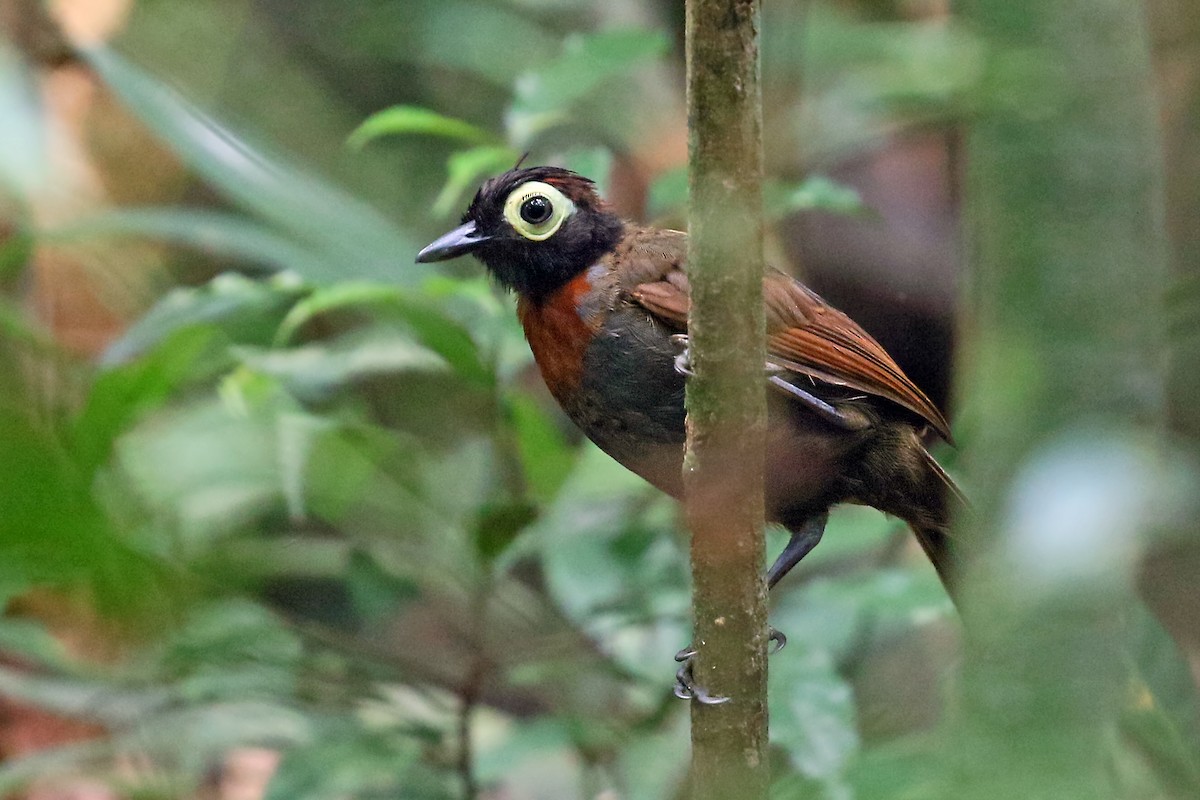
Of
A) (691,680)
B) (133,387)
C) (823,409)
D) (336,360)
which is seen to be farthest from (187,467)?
(336,360)

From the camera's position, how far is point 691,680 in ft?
6.41

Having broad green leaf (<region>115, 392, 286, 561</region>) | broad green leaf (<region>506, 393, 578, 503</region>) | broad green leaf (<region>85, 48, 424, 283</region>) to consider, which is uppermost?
broad green leaf (<region>85, 48, 424, 283</region>)

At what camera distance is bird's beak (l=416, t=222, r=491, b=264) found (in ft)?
8.12

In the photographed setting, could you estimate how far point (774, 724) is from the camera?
7.64ft

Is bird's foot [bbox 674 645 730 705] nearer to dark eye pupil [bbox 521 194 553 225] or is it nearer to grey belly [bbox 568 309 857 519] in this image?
grey belly [bbox 568 309 857 519]

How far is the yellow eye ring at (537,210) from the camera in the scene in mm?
2488

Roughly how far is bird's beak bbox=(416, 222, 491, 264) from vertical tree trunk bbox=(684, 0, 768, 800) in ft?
3.11

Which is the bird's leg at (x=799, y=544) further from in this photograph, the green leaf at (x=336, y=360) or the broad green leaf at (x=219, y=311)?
the broad green leaf at (x=219, y=311)

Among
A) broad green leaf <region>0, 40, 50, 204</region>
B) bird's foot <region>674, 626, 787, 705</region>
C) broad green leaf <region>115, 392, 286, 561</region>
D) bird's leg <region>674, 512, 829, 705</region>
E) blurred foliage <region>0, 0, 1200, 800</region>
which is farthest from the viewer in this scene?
bird's leg <region>674, 512, 829, 705</region>

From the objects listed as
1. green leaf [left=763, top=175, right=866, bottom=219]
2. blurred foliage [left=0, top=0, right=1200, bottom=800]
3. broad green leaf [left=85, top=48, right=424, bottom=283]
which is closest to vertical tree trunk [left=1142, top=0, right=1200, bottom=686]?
blurred foliage [left=0, top=0, right=1200, bottom=800]

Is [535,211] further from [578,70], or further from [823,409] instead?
[823,409]

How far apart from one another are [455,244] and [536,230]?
0.52ft

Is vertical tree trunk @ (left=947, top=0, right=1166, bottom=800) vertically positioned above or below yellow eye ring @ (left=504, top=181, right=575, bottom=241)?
below

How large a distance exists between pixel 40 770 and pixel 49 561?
2.56m
